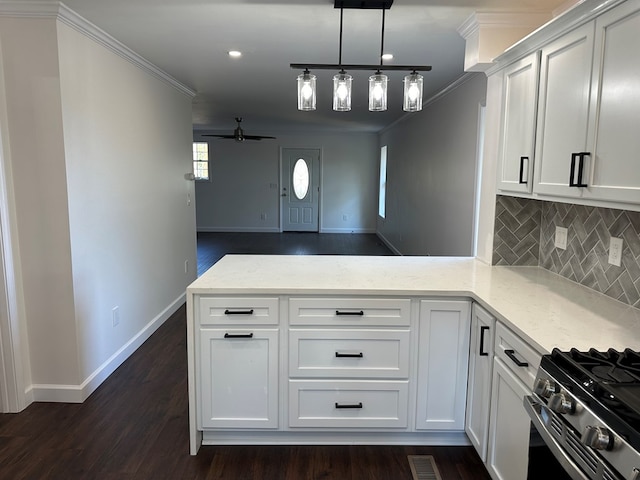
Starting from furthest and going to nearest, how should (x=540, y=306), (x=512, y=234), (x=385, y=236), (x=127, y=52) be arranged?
(x=385, y=236)
(x=127, y=52)
(x=512, y=234)
(x=540, y=306)

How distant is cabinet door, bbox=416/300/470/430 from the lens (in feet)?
7.04

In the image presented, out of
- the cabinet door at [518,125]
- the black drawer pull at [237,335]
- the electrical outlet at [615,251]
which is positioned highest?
the cabinet door at [518,125]

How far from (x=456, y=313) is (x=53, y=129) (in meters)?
2.42

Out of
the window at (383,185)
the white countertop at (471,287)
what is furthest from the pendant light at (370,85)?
the window at (383,185)

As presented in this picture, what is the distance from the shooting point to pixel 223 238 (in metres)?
9.51

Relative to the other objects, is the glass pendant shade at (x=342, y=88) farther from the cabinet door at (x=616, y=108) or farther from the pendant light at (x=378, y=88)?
the cabinet door at (x=616, y=108)

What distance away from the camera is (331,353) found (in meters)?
2.19

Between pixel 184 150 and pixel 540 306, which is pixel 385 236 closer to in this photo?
pixel 184 150

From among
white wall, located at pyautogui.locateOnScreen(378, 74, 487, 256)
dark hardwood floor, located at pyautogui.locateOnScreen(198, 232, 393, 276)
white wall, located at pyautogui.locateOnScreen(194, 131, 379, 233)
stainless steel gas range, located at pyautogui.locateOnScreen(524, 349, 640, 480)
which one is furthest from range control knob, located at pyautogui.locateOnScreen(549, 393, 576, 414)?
white wall, located at pyautogui.locateOnScreen(194, 131, 379, 233)

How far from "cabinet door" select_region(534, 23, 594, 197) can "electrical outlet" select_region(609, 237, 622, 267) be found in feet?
1.20

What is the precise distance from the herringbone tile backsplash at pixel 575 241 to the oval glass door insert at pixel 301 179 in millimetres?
7979

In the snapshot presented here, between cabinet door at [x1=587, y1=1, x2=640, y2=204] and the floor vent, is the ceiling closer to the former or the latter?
cabinet door at [x1=587, y1=1, x2=640, y2=204]

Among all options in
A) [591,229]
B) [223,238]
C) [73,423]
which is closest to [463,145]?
[591,229]

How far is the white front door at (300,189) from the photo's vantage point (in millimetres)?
10273
